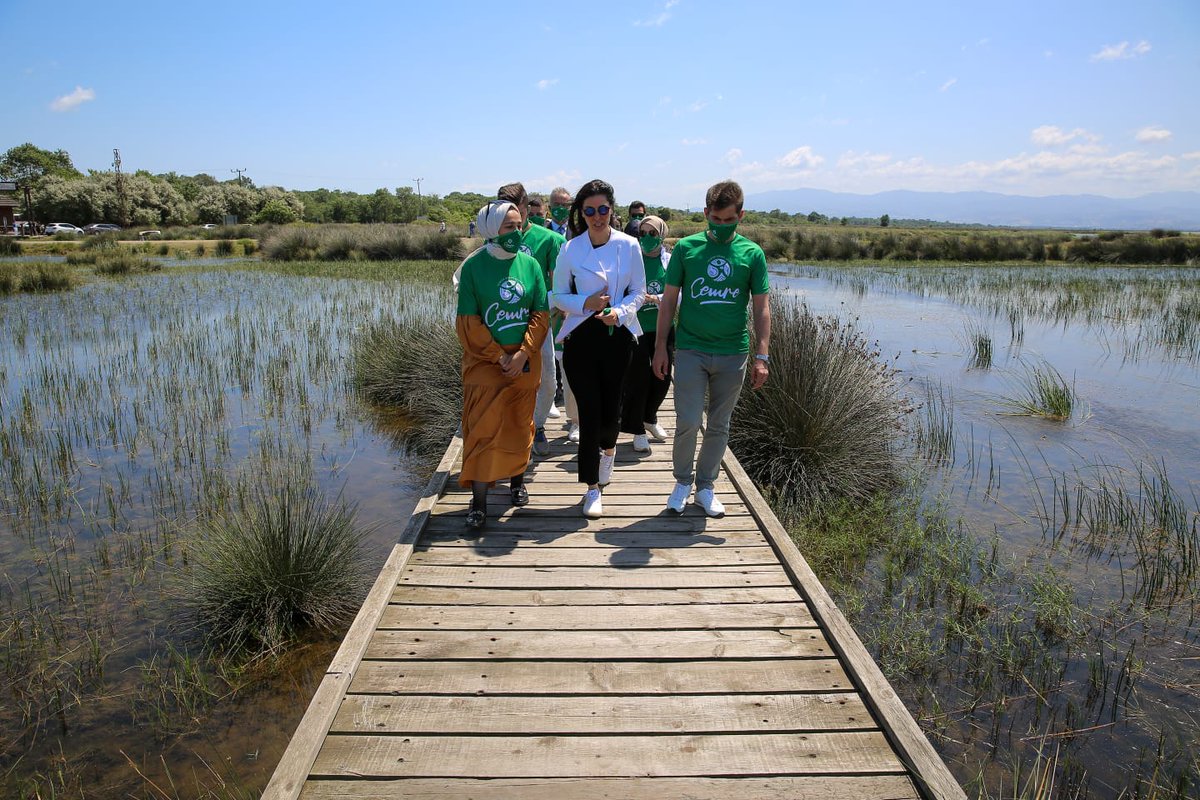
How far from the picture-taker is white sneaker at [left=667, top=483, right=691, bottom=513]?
466 cm

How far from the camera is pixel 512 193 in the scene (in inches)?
191

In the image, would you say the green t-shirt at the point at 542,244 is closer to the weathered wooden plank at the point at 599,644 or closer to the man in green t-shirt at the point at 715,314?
the man in green t-shirt at the point at 715,314

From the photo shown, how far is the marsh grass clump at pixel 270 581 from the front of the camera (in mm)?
4402

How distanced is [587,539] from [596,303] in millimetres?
1406

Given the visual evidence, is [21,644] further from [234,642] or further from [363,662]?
[363,662]

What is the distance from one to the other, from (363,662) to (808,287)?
22739mm

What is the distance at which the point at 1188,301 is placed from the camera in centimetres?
1872

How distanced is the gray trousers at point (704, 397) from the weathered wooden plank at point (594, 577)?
0.79 meters

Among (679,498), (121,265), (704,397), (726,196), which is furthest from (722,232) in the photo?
(121,265)

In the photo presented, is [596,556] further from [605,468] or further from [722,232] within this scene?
[722,232]

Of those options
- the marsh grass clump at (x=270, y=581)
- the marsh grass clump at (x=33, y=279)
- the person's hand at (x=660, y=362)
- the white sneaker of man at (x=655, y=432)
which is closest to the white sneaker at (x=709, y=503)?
the person's hand at (x=660, y=362)

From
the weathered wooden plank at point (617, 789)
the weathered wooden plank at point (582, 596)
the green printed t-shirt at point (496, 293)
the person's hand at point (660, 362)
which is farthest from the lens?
the person's hand at point (660, 362)

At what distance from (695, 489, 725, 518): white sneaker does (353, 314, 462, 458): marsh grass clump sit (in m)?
4.19

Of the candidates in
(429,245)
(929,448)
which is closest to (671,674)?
(929,448)
